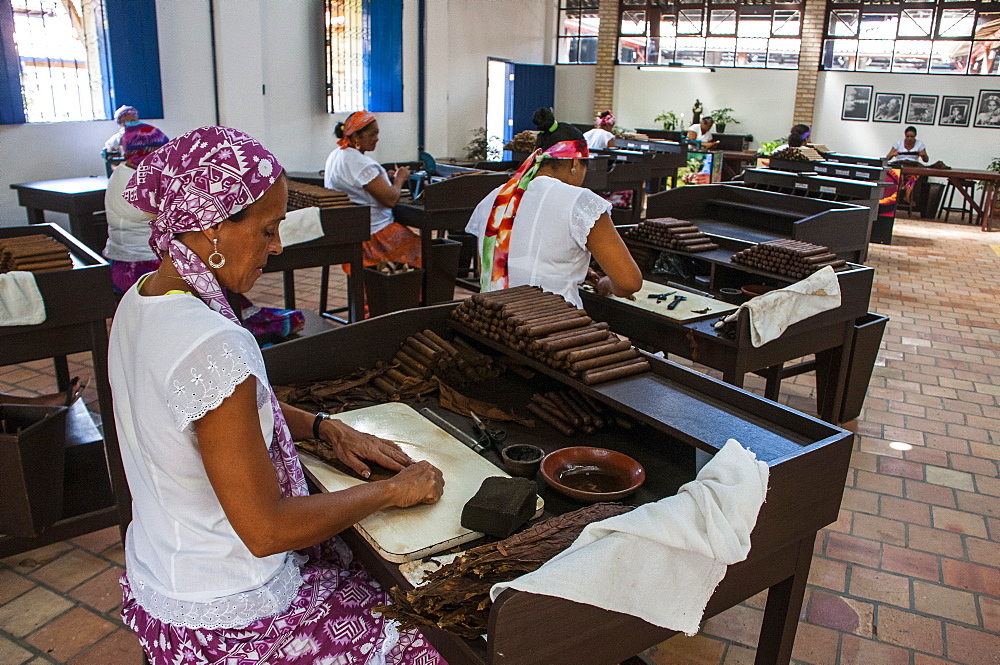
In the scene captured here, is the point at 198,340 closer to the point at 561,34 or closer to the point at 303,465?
the point at 303,465

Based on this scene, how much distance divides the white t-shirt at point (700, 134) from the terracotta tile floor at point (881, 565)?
9158 mm

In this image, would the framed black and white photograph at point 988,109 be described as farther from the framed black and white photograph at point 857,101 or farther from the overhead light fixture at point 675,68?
the overhead light fixture at point 675,68

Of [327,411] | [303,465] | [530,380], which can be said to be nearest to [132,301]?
[303,465]

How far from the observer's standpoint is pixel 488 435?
6.95ft

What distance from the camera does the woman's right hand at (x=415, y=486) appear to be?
167 centimetres

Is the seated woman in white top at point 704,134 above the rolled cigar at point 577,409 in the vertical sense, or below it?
above

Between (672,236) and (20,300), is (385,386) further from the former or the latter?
(672,236)

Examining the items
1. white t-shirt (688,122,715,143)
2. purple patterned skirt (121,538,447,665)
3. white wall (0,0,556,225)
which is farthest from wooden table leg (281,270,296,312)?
white t-shirt (688,122,715,143)

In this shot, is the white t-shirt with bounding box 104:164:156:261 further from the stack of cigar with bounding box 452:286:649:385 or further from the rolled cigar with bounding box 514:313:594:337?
the rolled cigar with bounding box 514:313:594:337

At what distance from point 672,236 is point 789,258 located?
0.83m

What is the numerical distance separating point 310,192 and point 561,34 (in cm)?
1302

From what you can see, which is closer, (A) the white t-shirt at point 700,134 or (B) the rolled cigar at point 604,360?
(B) the rolled cigar at point 604,360

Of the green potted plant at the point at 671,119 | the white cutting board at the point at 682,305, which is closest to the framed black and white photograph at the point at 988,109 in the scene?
the green potted plant at the point at 671,119

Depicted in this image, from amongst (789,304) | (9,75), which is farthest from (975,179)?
(9,75)
